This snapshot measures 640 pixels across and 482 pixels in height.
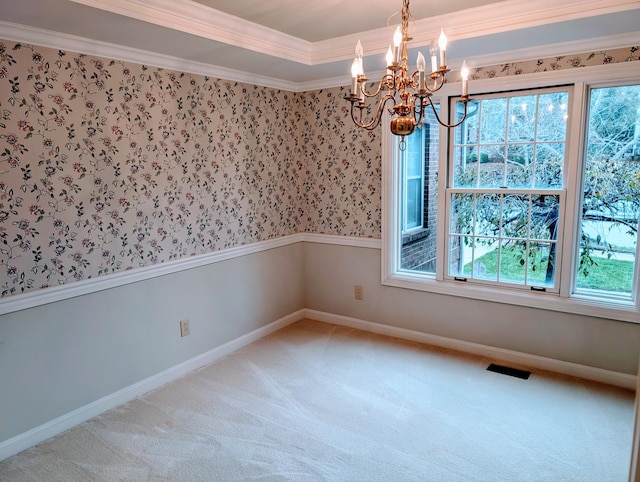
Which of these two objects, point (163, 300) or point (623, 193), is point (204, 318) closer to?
point (163, 300)

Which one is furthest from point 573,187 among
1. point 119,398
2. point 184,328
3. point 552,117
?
point 119,398

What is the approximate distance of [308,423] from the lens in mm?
2682

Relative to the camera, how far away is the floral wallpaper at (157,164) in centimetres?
241

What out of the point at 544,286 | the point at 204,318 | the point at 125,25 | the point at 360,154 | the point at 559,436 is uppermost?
the point at 125,25

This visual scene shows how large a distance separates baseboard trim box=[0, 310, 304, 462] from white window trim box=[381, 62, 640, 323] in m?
1.34

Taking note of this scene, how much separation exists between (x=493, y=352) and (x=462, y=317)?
13.6 inches

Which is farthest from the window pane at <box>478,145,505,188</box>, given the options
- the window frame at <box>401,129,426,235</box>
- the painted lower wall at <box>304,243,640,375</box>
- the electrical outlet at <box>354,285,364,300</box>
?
the electrical outlet at <box>354,285,364,300</box>

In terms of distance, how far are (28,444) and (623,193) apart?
3945 millimetres

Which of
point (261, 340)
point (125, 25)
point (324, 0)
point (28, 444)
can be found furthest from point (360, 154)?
point (28, 444)

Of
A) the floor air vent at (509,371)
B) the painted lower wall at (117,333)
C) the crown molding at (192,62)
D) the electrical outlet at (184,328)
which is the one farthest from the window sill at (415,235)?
the electrical outlet at (184,328)

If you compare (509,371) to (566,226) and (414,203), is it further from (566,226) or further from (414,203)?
(414,203)

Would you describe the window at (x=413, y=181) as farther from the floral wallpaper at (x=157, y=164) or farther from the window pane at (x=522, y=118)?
the window pane at (x=522, y=118)

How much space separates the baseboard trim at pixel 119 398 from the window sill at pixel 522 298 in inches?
53.5

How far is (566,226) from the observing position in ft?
10.3
